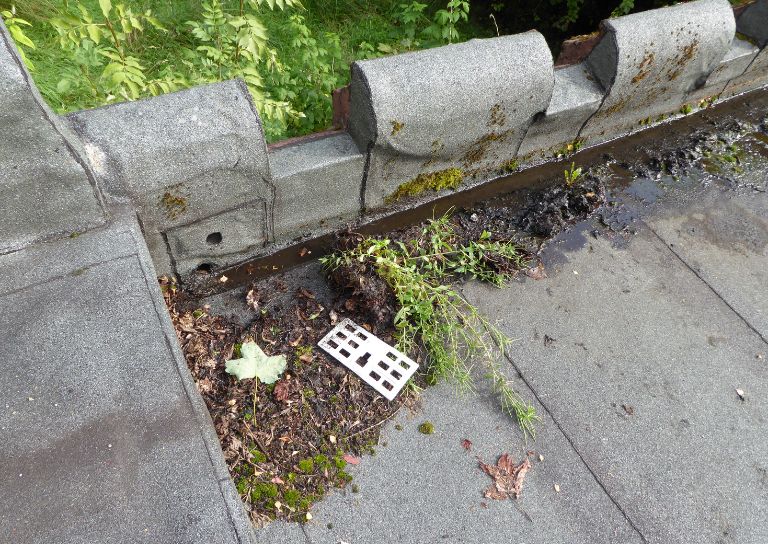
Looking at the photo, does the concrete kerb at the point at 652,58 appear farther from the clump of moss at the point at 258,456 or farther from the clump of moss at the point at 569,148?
the clump of moss at the point at 258,456

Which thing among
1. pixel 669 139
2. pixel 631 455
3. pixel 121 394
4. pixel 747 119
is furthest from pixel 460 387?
pixel 747 119

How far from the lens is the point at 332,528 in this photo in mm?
2061

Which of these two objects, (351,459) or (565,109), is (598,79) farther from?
(351,459)

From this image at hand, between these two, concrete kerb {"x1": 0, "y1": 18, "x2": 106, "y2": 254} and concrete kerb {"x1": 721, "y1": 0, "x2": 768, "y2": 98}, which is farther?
concrete kerb {"x1": 721, "y1": 0, "x2": 768, "y2": 98}

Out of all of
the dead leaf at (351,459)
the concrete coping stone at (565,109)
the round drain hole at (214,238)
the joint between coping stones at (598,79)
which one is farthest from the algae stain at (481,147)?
the dead leaf at (351,459)

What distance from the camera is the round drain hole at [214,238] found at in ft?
8.70

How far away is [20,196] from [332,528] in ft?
5.76

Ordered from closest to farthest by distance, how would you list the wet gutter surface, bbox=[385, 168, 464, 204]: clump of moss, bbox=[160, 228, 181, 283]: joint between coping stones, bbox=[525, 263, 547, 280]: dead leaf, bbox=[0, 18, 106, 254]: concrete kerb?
1. bbox=[0, 18, 106, 254]: concrete kerb
2. bbox=[160, 228, 181, 283]: joint between coping stones
3. the wet gutter surface
4. bbox=[525, 263, 547, 280]: dead leaf
5. bbox=[385, 168, 464, 204]: clump of moss

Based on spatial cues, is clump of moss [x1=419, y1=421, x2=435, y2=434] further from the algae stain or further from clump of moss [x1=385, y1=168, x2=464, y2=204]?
the algae stain

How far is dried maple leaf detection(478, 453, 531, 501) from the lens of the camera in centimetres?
221

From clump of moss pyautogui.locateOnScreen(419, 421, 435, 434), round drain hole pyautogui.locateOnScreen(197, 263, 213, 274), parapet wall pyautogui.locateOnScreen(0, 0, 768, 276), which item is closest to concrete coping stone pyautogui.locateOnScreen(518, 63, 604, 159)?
parapet wall pyautogui.locateOnScreen(0, 0, 768, 276)

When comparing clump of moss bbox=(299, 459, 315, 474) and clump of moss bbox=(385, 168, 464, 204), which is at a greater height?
clump of moss bbox=(385, 168, 464, 204)

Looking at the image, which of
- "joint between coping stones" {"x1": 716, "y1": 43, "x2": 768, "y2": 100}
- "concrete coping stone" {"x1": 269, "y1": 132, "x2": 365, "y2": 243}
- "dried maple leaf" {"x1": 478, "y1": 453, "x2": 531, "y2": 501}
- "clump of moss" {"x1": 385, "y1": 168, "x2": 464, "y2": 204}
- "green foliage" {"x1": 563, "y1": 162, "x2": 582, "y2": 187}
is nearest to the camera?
"dried maple leaf" {"x1": 478, "y1": 453, "x2": 531, "y2": 501}

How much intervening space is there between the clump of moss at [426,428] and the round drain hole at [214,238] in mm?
1412
